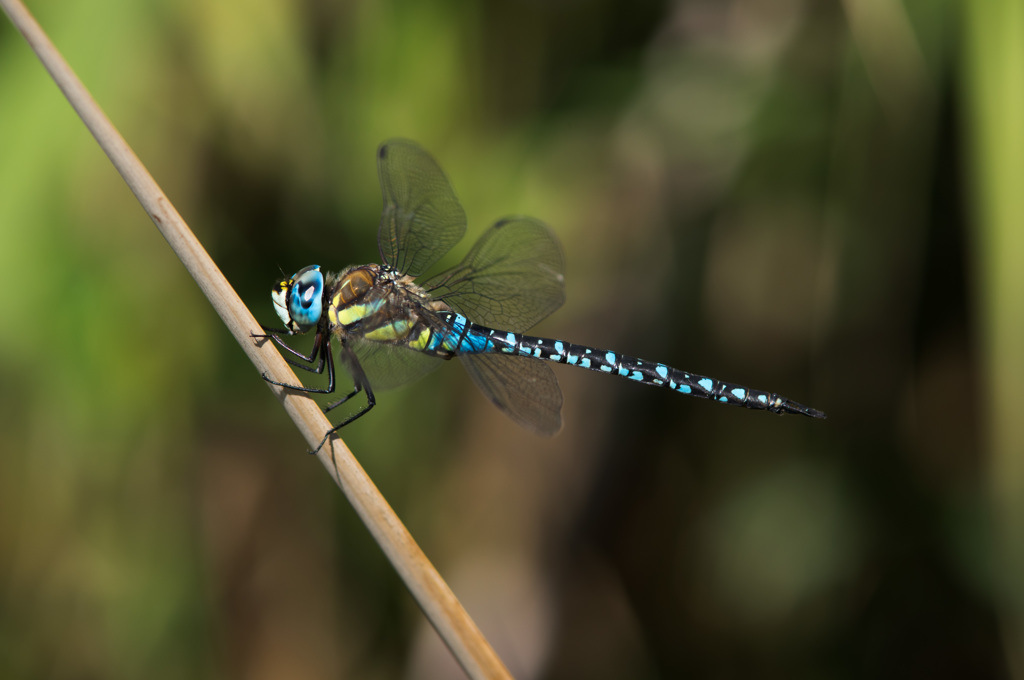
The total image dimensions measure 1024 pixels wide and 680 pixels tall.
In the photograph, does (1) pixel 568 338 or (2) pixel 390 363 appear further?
(1) pixel 568 338

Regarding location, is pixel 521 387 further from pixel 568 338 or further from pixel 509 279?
pixel 568 338

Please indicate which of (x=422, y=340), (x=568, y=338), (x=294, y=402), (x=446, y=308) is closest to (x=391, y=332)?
(x=422, y=340)

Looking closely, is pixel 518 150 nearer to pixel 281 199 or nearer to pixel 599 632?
pixel 281 199

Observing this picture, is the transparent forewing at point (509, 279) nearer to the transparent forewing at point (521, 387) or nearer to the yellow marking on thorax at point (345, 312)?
the transparent forewing at point (521, 387)

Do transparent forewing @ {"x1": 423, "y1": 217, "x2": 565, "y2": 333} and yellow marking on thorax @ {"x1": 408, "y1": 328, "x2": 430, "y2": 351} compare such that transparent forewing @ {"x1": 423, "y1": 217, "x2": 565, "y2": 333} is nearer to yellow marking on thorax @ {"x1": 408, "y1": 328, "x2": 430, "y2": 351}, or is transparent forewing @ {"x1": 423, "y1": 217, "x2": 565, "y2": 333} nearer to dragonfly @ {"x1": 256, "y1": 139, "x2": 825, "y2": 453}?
dragonfly @ {"x1": 256, "y1": 139, "x2": 825, "y2": 453}

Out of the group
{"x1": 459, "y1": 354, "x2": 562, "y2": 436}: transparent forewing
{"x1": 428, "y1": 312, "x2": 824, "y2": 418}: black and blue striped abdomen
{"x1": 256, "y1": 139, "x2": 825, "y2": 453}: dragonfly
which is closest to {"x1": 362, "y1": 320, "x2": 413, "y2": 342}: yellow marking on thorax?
{"x1": 256, "y1": 139, "x2": 825, "y2": 453}: dragonfly

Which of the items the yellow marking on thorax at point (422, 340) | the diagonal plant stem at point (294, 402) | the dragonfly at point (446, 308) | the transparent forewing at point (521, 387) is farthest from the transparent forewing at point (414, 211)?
the diagonal plant stem at point (294, 402)
